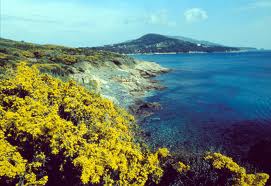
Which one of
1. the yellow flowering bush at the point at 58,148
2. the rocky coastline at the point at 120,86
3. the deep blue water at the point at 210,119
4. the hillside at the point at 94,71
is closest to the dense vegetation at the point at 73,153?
the yellow flowering bush at the point at 58,148

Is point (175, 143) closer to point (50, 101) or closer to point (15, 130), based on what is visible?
point (50, 101)

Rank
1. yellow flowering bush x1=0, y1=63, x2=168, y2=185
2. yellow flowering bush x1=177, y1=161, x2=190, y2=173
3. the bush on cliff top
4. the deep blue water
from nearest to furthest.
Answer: yellow flowering bush x1=0, y1=63, x2=168, y2=185 < the bush on cliff top < yellow flowering bush x1=177, y1=161, x2=190, y2=173 < the deep blue water

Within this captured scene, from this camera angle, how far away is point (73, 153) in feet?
51.2

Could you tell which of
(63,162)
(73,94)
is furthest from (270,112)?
(63,162)

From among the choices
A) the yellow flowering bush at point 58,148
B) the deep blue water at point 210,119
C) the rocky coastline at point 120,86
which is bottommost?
the deep blue water at point 210,119

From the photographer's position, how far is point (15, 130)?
15.9 m

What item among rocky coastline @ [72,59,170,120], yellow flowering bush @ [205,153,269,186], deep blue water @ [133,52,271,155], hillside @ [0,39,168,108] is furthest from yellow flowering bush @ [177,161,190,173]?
hillside @ [0,39,168,108]

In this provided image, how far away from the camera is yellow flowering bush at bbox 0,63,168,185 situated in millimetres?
14656

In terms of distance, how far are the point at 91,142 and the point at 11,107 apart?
18.3 ft

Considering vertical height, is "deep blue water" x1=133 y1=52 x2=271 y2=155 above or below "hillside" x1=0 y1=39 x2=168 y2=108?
below

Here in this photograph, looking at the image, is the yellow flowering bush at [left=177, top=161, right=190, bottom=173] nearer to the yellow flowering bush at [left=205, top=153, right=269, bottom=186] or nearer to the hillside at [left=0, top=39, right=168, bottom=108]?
the yellow flowering bush at [left=205, top=153, right=269, bottom=186]

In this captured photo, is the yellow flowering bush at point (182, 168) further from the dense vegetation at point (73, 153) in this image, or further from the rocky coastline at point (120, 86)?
the rocky coastline at point (120, 86)

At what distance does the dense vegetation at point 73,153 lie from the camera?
48.9 ft

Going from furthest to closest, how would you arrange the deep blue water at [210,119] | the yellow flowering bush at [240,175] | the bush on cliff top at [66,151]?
the deep blue water at [210,119]
the yellow flowering bush at [240,175]
the bush on cliff top at [66,151]
